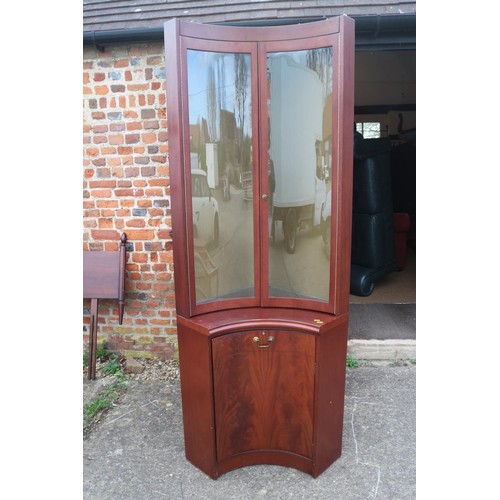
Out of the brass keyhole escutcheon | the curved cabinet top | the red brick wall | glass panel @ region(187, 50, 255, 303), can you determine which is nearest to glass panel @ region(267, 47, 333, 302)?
the curved cabinet top

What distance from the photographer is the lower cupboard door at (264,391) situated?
241 cm

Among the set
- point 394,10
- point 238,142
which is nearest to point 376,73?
point 394,10

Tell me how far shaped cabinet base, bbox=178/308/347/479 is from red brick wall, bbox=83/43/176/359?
1.37m

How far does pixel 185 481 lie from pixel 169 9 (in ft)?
10.8

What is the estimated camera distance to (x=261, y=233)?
8.35 feet

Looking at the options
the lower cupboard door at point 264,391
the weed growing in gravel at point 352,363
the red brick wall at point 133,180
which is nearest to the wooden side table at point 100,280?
the red brick wall at point 133,180

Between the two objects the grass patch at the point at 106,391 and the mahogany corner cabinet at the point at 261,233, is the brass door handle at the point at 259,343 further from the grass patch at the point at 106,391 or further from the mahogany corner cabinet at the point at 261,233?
the grass patch at the point at 106,391

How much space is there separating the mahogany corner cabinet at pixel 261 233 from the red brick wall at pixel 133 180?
4.17 ft

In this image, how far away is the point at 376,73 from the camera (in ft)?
30.0

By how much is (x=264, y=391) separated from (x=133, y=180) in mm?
2077

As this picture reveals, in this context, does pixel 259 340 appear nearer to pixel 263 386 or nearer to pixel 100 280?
pixel 263 386

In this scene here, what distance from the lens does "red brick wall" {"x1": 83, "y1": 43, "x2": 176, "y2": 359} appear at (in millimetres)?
3559

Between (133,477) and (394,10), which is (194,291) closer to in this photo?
(133,477)

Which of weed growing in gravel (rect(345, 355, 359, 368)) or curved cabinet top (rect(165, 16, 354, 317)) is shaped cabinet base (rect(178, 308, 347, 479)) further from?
weed growing in gravel (rect(345, 355, 359, 368))
